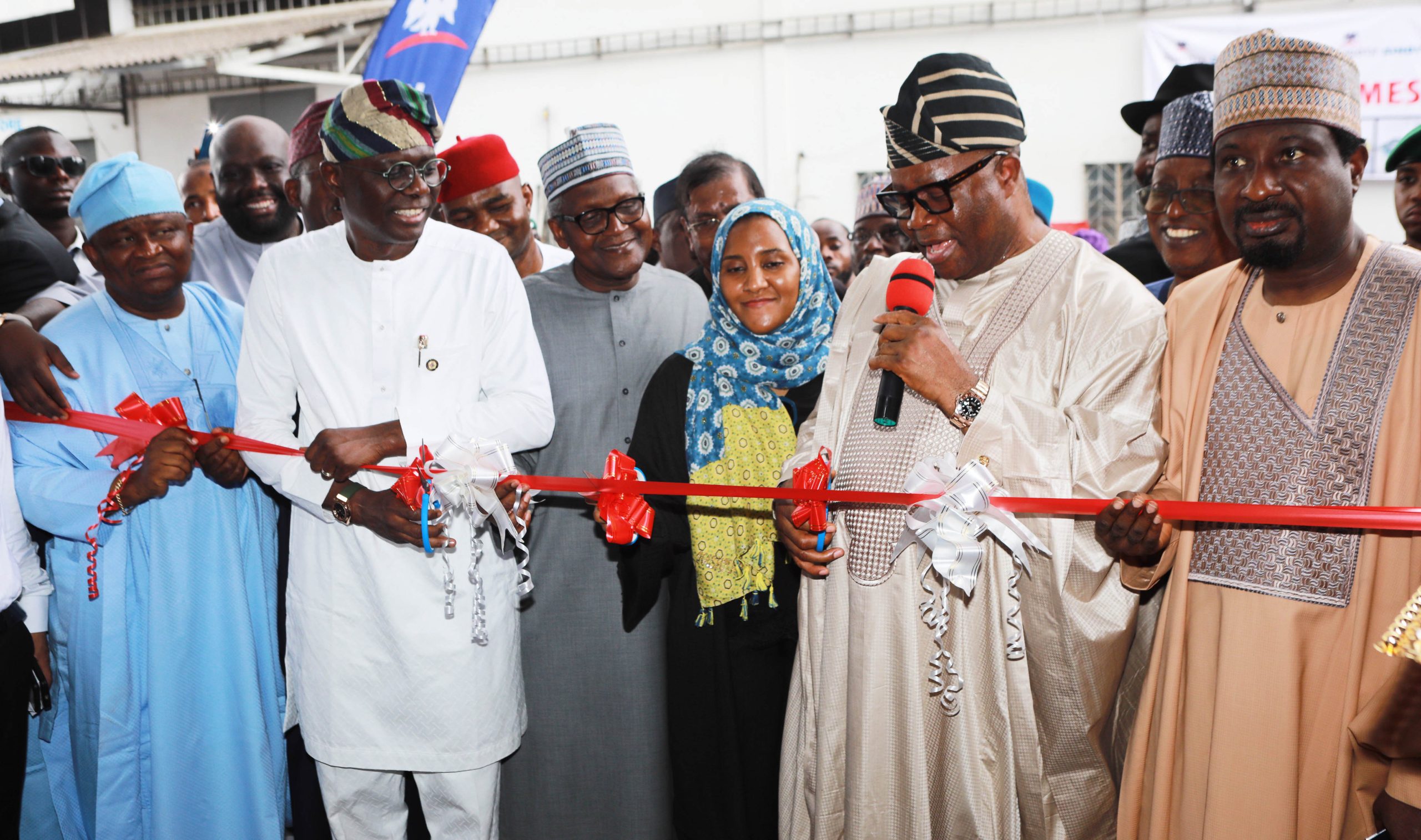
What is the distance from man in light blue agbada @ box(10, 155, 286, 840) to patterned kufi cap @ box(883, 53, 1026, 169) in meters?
2.24

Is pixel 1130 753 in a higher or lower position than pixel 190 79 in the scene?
lower

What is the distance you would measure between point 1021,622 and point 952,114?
1.31 meters

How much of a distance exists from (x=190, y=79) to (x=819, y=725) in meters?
16.2

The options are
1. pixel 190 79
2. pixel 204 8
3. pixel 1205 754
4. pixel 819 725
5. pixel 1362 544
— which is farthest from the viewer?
pixel 190 79

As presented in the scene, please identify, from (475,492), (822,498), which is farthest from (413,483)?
(822,498)

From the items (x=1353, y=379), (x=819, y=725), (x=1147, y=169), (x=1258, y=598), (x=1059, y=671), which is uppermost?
(x=1147, y=169)

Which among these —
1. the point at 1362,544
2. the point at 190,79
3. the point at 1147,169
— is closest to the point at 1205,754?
the point at 1362,544

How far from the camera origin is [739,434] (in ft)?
9.95

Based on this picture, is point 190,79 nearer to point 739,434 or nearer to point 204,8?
point 204,8

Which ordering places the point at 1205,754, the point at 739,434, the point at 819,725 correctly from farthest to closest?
the point at 739,434 → the point at 819,725 → the point at 1205,754

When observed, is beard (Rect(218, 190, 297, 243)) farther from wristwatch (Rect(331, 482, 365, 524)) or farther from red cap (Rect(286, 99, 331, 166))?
wristwatch (Rect(331, 482, 365, 524))

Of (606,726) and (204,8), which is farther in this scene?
(204,8)

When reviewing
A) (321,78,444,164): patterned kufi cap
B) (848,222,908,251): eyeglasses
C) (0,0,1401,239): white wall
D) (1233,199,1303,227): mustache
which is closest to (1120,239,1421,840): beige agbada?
(1233,199,1303,227): mustache

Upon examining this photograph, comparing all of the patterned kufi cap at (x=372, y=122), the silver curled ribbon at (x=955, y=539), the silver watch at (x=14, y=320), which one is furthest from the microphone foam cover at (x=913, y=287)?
the silver watch at (x=14, y=320)
